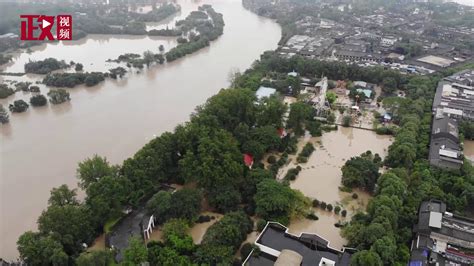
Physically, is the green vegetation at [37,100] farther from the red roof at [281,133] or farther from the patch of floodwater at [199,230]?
the patch of floodwater at [199,230]

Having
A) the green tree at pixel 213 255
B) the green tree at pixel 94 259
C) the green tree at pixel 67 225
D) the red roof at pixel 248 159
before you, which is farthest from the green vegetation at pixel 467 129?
the green tree at pixel 67 225

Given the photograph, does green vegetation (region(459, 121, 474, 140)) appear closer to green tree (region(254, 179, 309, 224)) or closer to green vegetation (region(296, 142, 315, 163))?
green vegetation (region(296, 142, 315, 163))

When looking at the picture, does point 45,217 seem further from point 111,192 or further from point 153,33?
point 153,33

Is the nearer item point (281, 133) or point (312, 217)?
point (312, 217)

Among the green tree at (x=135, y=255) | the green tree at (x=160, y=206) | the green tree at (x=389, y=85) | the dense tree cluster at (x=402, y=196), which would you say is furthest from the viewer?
the green tree at (x=389, y=85)

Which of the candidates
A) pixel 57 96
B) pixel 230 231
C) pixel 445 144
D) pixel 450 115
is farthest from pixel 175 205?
pixel 450 115

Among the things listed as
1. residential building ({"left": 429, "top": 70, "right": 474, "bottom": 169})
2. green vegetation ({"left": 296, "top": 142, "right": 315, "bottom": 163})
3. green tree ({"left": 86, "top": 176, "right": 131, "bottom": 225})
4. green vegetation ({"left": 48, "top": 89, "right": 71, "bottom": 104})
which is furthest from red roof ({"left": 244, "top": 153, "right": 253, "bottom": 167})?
green vegetation ({"left": 48, "top": 89, "right": 71, "bottom": 104})

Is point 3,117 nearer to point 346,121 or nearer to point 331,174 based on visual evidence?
point 331,174
